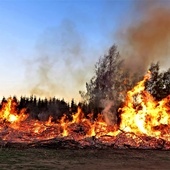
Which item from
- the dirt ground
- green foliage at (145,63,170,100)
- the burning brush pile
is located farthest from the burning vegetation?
green foliage at (145,63,170,100)

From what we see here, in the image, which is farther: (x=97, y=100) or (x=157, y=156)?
(x=97, y=100)

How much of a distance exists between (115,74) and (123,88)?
90.4 inches

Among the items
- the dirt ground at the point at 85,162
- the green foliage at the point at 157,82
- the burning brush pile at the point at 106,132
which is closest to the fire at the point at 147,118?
the burning brush pile at the point at 106,132

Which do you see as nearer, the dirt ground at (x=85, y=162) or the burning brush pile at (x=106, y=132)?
the dirt ground at (x=85, y=162)

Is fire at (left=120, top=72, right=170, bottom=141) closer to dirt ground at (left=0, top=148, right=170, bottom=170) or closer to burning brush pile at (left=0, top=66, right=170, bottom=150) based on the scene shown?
burning brush pile at (left=0, top=66, right=170, bottom=150)

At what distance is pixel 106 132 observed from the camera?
1930 cm

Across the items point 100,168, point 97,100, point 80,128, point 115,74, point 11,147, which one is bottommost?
point 100,168

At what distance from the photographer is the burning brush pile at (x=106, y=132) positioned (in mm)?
17812

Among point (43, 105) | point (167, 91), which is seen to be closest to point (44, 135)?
point (167, 91)

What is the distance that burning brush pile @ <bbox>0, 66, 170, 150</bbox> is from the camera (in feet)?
58.4

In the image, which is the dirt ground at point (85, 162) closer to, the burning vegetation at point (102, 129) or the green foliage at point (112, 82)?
the burning vegetation at point (102, 129)

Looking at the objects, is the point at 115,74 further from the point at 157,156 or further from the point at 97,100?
the point at 157,156

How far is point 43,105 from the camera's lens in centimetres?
5184

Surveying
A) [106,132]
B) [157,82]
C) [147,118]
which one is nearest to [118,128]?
[106,132]
